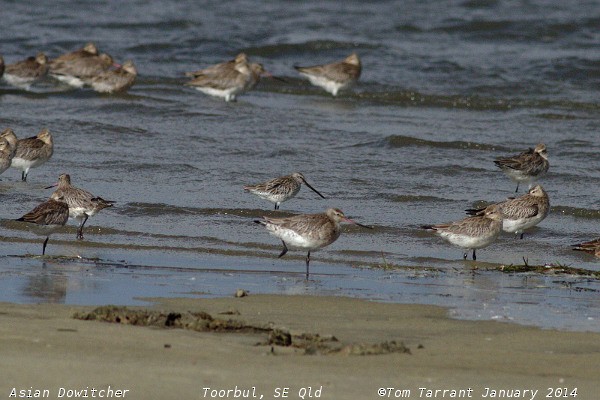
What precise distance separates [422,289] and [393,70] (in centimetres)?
1429

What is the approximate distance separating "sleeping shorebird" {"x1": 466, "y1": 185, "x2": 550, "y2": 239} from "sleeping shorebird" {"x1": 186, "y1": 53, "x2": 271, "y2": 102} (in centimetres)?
917

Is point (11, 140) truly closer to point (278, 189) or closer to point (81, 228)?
point (81, 228)

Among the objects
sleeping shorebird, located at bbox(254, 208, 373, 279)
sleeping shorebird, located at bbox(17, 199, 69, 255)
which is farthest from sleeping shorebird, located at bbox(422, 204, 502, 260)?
sleeping shorebird, located at bbox(17, 199, 69, 255)

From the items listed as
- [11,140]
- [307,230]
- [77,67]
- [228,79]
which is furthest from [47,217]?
[77,67]

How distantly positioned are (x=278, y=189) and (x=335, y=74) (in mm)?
9035

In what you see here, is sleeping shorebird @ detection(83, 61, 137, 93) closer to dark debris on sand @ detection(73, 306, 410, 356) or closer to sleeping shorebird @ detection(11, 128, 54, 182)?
sleeping shorebird @ detection(11, 128, 54, 182)

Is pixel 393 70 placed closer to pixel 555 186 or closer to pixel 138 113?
pixel 138 113

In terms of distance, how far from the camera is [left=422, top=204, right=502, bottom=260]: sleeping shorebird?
10320 mm

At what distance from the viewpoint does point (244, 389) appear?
5.45 meters

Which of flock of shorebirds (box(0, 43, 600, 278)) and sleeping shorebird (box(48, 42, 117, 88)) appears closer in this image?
flock of shorebirds (box(0, 43, 600, 278))

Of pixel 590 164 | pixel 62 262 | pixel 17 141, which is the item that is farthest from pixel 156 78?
pixel 62 262

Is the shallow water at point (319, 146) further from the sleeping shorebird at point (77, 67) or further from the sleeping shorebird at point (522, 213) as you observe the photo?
the sleeping shorebird at point (77, 67)

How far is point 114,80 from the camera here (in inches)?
785

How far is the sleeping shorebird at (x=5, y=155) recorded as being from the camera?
13609 millimetres
